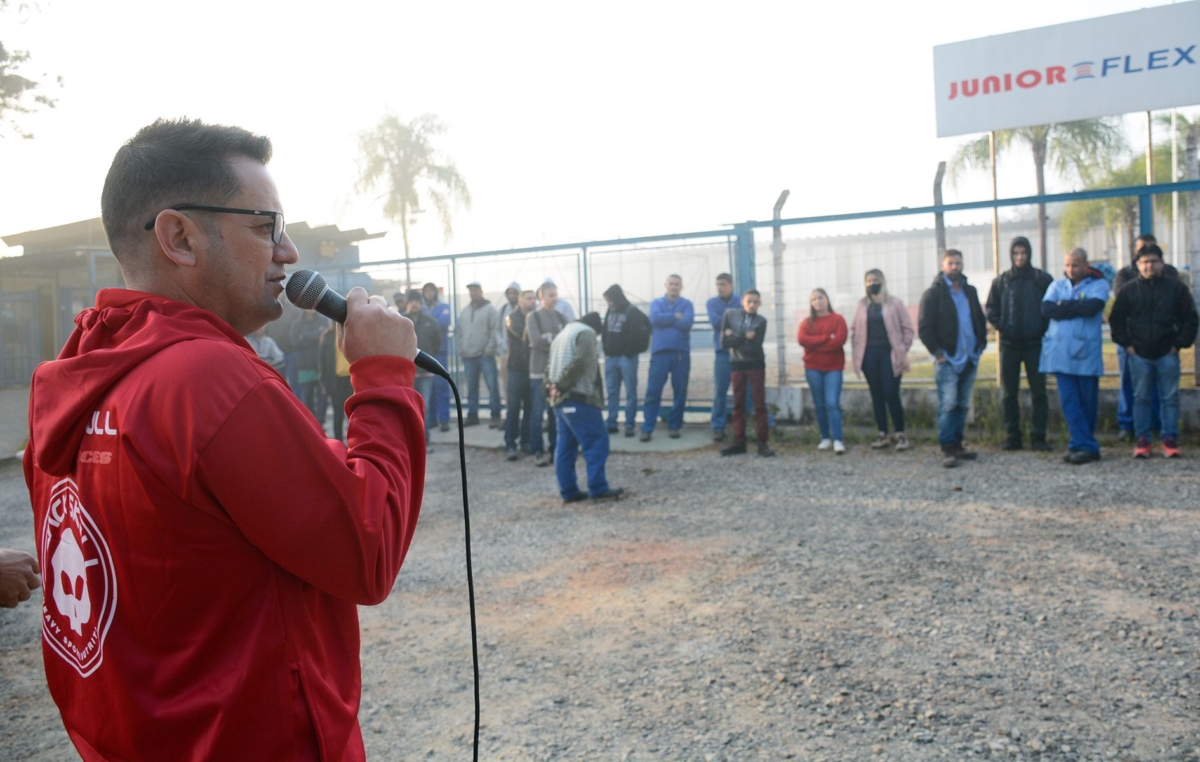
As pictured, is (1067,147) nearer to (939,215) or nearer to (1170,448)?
(939,215)

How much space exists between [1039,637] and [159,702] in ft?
13.4

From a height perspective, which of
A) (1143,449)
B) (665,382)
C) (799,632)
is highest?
(665,382)

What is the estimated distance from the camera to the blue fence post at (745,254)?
1084 cm

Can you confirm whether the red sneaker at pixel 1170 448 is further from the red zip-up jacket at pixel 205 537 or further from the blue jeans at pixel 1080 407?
the red zip-up jacket at pixel 205 537

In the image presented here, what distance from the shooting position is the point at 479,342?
12.4 m

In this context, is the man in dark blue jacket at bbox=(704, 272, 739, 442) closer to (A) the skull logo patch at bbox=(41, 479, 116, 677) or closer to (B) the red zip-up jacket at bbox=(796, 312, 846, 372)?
(B) the red zip-up jacket at bbox=(796, 312, 846, 372)

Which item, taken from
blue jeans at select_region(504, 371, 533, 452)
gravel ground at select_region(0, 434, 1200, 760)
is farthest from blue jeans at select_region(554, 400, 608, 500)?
blue jeans at select_region(504, 371, 533, 452)

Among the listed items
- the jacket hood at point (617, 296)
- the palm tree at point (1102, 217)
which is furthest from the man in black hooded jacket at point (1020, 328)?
the jacket hood at point (617, 296)

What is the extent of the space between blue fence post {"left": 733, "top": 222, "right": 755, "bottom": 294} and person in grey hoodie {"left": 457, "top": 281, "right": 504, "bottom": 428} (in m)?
3.45

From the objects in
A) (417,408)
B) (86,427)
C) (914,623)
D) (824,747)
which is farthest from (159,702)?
(914,623)

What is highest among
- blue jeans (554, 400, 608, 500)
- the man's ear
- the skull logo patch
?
the man's ear

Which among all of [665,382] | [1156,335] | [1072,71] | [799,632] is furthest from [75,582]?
[1072,71]

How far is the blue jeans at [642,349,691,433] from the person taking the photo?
36.4 ft

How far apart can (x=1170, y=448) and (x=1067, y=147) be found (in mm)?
13346
